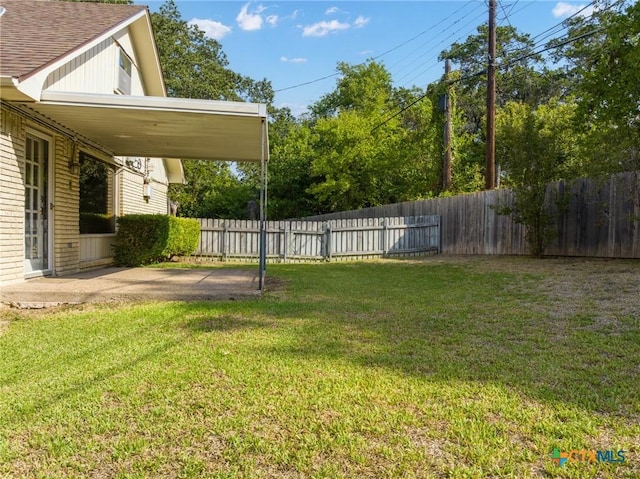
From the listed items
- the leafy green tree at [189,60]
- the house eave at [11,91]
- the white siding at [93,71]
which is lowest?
the house eave at [11,91]

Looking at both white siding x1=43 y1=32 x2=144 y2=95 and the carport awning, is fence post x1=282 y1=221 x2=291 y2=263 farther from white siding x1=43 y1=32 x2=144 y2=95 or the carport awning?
white siding x1=43 y1=32 x2=144 y2=95

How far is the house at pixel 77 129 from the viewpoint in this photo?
6.03 m

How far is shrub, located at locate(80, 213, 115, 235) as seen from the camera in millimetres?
9695

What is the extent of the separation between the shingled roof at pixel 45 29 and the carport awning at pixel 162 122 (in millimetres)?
554

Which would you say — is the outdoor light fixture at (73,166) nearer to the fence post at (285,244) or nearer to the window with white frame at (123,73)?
the window with white frame at (123,73)

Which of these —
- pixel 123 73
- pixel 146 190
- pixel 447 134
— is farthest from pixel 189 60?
pixel 123 73

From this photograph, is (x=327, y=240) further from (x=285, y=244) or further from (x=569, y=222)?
(x=569, y=222)

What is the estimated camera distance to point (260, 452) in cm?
217

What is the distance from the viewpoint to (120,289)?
6.09 meters

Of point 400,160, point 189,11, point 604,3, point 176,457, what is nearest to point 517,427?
point 176,457

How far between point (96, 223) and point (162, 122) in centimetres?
439

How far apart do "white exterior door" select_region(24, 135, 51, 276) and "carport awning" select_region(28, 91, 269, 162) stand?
61 cm

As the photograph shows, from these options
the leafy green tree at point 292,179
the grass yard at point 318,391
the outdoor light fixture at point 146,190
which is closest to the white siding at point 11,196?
the grass yard at point 318,391

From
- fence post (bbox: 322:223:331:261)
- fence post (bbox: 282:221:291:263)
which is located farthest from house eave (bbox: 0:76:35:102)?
fence post (bbox: 322:223:331:261)
